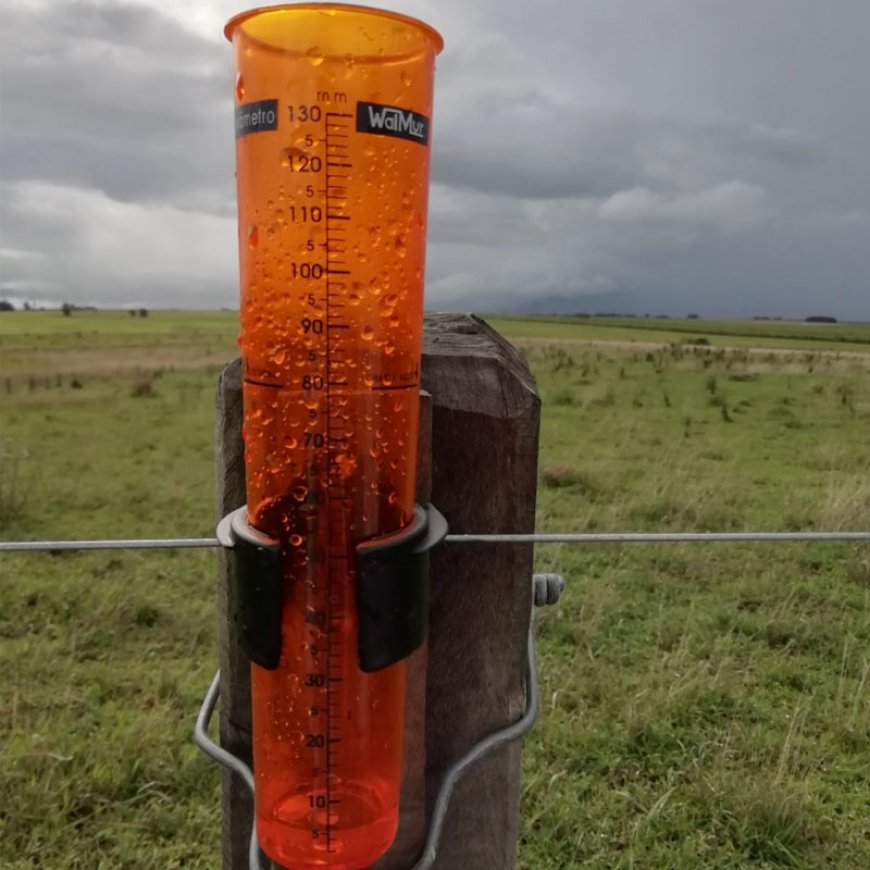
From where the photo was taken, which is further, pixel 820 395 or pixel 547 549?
pixel 820 395

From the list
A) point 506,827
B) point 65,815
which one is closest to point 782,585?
point 65,815

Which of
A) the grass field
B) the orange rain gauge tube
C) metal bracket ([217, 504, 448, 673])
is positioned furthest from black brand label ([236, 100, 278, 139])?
the grass field

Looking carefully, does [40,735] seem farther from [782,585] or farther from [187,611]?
[782,585]

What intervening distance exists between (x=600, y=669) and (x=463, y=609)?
295cm

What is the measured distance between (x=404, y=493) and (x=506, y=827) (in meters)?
0.58

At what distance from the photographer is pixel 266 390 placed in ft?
3.25

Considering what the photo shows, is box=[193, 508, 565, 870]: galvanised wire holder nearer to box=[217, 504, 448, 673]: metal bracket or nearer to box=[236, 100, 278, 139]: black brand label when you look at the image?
box=[217, 504, 448, 673]: metal bracket

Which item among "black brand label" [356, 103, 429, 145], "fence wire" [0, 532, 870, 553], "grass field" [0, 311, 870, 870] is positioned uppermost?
"black brand label" [356, 103, 429, 145]

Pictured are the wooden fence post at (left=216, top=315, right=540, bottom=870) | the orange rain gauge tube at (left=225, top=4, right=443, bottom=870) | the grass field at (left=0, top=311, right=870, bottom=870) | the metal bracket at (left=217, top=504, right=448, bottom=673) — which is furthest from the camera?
the grass field at (left=0, top=311, right=870, bottom=870)

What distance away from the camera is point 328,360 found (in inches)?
37.9

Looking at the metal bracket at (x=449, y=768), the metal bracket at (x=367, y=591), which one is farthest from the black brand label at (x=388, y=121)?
the metal bracket at (x=449, y=768)

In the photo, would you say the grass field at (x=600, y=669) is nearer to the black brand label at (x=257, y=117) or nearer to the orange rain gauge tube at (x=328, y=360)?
the orange rain gauge tube at (x=328, y=360)

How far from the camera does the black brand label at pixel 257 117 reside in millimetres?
919

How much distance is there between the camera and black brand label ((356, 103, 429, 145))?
3.00ft
